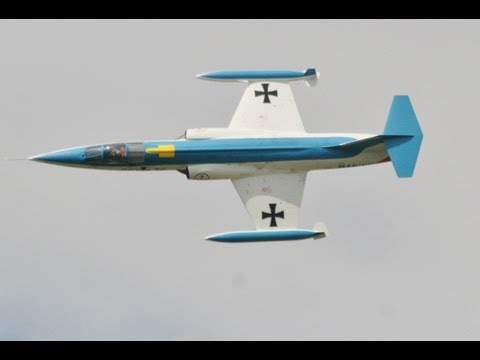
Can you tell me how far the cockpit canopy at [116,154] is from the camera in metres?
57.2

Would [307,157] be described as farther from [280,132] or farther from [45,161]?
[45,161]

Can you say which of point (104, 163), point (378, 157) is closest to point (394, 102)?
point (378, 157)

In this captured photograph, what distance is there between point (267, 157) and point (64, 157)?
790 centimetres

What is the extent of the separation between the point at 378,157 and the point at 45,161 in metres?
13.1

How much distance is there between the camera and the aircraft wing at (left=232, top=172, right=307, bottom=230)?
58.0m

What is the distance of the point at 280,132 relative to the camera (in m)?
58.2

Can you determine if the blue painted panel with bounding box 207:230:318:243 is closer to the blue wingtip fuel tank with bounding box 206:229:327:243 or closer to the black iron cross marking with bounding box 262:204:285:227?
the blue wingtip fuel tank with bounding box 206:229:327:243

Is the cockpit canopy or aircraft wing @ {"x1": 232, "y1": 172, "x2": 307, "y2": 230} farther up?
the cockpit canopy

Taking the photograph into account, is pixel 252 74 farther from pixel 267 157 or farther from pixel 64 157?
pixel 64 157

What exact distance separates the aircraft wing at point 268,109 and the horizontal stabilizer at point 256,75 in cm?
21

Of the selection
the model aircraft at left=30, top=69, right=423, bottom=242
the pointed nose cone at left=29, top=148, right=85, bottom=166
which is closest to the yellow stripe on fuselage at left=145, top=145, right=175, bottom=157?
the model aircraft at left=30, top=69, right=423, bottom=242

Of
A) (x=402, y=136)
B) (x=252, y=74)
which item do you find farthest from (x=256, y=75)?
(x=402, y=136)

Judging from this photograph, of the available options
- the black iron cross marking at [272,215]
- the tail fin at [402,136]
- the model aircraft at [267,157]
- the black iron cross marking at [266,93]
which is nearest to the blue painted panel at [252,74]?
the black iron cross marking at [266,93]

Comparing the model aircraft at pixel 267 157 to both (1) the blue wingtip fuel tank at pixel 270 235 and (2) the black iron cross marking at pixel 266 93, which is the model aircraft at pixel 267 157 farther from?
(2) the black iron cross marking at pixel 266 93
